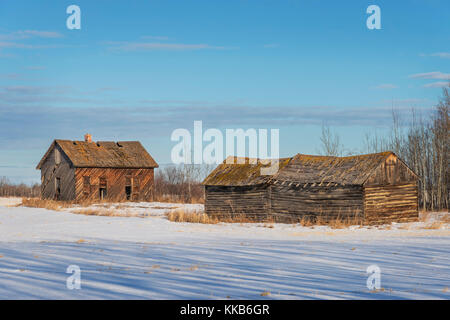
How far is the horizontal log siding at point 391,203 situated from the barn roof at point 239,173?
606 cm

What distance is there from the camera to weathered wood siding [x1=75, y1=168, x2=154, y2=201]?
156 ft

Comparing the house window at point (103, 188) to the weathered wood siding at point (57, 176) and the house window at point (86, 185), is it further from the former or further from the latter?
the weathered wood siding at point (57, 176)

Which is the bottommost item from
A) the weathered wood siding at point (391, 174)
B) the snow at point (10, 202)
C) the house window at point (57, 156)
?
the snow at point (10, 202)

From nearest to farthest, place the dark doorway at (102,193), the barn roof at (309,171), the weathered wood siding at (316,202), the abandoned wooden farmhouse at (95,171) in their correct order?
the weathered wood siding at (316,202)
the barn roof at (309,171)
the abandoned wooden farmhouse at (95,171)
the dark doorway at (102,193)

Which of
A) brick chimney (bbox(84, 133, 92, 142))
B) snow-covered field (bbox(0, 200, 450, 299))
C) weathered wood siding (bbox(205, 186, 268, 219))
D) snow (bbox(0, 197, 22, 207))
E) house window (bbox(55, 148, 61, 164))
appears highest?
brick chimney (bbox(84, 133, 92, 142))

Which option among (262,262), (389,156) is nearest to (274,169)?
(389,156)

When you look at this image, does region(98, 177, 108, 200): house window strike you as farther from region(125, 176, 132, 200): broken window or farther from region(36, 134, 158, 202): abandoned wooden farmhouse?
region(125, 176, 132, 200): broken window

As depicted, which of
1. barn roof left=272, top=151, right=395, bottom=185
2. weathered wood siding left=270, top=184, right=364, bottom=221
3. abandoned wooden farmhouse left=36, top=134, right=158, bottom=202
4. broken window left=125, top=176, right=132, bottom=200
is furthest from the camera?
broken window left=125, top=176, right=132, bottom=200

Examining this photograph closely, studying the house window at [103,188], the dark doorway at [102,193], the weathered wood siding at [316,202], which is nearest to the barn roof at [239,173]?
the weathered wood siding at [316,202]

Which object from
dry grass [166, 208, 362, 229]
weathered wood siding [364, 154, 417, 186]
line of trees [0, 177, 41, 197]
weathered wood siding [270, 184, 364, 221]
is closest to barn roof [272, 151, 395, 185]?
weathered wood siding [364, 154, 417, 186]

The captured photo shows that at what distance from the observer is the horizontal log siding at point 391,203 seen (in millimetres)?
27680

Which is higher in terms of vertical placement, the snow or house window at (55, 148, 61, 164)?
house window at (55, 148, 61, 164)

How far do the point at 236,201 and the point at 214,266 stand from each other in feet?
64.9

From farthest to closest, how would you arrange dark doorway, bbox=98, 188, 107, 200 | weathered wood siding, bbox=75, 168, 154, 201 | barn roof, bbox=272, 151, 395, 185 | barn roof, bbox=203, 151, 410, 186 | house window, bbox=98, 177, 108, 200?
dark doorway, bbox=98, 188, 107, 200
house window, bbox=98, 177, 108, 200
weathered wood siding, bbox=75, 168, 154, 201
barn roof, bbox=203, 151, 410, 186
barn roof, bbox=272, 151, 395, 185
